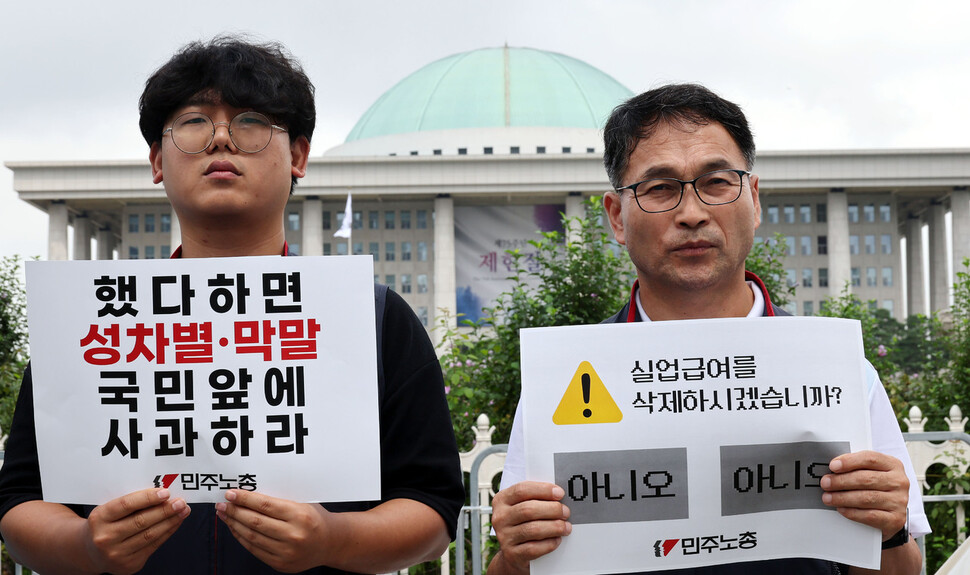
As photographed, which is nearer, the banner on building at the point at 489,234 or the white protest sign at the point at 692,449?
the white protest sign at the point at 692,449

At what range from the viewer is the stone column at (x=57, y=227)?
5544cm

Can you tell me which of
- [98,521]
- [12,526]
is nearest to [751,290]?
[98,521]

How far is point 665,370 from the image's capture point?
2053mm

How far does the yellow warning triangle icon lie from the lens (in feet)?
6.54

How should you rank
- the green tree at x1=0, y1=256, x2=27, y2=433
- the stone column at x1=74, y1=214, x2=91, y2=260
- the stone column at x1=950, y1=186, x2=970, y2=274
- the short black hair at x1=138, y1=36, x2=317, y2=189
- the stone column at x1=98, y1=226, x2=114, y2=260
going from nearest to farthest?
the short black hair at x1=138, y1=36, x2=317, y2=189 < the green tree at x1=0, y1=256, x2=27, y2=433 < the stone column at x1=950, y1=186, x2=970, y2=274 < the stone column at x1=74, y1=214, x2=91, y2=260 < the stone column at x1=98, y1=226, x2=114, y2=260

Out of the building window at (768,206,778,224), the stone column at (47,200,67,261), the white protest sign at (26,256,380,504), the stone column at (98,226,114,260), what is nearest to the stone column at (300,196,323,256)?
the stone column at (47,200,67,261)

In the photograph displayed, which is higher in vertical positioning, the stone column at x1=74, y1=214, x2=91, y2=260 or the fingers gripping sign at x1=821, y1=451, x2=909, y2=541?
the stone column at x1=74, y1=214, x2=91, y2=260

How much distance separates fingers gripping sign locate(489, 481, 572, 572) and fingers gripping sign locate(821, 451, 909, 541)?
0.56 m

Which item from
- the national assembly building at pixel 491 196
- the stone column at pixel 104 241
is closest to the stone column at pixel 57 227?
the national assembly building at pixel 491 196

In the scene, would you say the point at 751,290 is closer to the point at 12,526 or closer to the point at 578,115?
the point at 12,526

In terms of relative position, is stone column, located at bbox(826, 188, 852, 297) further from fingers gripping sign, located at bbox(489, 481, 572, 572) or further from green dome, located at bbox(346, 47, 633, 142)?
fingers gripping sign, located at bbox(489, 481, 572, 572)

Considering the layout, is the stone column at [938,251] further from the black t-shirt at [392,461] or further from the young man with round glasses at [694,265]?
the black t-shirt at [392,461]

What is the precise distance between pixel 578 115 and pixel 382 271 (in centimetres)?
1855

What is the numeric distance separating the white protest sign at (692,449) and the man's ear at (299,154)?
74 cm
